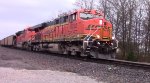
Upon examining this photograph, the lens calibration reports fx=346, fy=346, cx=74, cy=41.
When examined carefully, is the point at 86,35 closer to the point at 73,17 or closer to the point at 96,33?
the point at 96,33

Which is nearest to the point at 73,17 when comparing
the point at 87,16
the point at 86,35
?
the point at 87,16

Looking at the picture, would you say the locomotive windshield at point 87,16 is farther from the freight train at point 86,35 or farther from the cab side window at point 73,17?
the cab side window at point 73,17

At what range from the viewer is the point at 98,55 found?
21.9m

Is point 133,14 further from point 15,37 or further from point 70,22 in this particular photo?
point 70,22

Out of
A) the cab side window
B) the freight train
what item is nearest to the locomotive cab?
the freight train

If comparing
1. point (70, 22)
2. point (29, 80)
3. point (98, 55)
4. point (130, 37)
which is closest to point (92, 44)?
point (98, 55)

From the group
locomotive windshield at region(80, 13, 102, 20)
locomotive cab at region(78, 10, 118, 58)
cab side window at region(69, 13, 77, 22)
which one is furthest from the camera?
cab side window at region(69, 13, 77, 22)

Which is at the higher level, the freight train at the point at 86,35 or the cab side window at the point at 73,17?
the cab side window at the point at 73,17

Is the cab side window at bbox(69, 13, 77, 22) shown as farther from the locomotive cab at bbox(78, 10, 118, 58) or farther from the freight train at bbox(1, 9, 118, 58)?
the locomotive cab at bbox(78, 10, 118, 58)

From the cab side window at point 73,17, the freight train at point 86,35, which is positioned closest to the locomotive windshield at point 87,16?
the freight train at point 86,35

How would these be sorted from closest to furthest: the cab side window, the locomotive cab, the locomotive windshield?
the locomotive cab, the locomotive windshield, the cab side window

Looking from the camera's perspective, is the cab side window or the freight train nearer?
the freight train

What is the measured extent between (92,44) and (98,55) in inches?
32.3

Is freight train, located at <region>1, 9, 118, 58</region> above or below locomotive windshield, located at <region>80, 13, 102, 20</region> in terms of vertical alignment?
below
